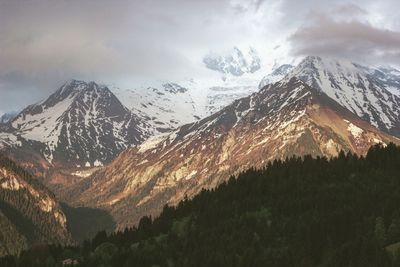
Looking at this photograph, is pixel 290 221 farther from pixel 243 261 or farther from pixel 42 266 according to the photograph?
pixel 42 266

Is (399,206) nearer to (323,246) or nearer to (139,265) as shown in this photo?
(323,246)

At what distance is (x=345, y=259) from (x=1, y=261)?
9690 cm

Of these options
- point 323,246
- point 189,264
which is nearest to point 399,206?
point 323,246

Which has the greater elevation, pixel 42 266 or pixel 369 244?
pixel 42 266

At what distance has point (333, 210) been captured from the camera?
606 ft

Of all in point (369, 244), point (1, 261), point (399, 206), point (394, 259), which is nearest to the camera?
point (394, 259)

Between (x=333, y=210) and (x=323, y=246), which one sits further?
(x=333, y=210)

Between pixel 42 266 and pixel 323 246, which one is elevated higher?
pixel 42 266

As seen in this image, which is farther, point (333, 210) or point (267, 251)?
point (333, 210)

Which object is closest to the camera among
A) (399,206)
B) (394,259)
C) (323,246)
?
(394,259)

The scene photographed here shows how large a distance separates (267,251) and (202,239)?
77.3ft

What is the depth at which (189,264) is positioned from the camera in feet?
538

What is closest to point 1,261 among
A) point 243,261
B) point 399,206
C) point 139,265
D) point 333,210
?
point 139,265

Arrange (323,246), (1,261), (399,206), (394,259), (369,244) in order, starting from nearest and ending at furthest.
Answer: (394,259) < (369,244) < (323,246) < (399,206) < (1,261)
